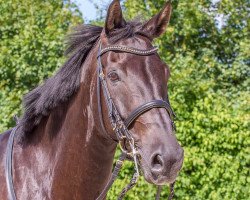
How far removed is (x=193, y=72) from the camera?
7.95 meters

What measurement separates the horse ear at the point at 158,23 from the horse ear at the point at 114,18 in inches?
5.6

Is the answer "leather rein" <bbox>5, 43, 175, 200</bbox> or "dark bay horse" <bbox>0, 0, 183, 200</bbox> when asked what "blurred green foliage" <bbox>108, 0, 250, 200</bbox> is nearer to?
"dark bay horse" <bbox>0, 0, 183, 200</bbox>

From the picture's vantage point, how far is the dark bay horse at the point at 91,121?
8.58 ft

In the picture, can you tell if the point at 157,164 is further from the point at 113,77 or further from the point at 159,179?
the point at 113,77

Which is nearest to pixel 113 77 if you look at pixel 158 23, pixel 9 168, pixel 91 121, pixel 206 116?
pixel 91 121

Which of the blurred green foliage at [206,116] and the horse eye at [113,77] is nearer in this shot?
the horse eye at [113,77]

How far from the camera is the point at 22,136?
3211mm

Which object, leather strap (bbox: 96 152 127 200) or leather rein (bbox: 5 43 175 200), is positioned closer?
leather rein (bbox: 5 43 175 200)

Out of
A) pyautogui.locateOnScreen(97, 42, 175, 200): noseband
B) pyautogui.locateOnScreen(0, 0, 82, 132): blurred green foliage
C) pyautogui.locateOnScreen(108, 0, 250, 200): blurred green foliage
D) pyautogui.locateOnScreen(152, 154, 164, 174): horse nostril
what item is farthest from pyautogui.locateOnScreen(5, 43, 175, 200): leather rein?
pyautogui.locateOnScreen(0, 0, 82, 132): blurred green foliage

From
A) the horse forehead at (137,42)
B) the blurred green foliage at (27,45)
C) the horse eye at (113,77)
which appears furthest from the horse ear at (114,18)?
the blurred green foliage at (27,45)

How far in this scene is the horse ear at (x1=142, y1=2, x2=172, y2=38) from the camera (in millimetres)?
3012

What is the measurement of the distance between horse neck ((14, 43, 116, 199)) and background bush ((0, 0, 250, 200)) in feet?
11.7

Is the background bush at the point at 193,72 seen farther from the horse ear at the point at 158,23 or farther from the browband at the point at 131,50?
the browband at the point at 131,50

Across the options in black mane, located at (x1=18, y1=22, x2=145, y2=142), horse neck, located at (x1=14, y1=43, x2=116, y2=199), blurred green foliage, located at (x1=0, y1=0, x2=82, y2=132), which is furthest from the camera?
blurred green foliage, located at (x1=0, y1=0, x2=82, y2=132)
